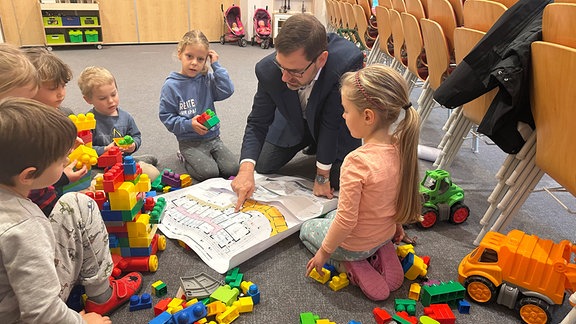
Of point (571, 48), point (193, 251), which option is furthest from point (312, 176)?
point (571, 48)

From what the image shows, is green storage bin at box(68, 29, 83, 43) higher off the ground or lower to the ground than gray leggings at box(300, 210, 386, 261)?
lower

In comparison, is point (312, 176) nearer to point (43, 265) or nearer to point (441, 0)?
point (441, 0)

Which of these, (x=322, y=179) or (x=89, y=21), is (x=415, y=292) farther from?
(x=89, y=21)

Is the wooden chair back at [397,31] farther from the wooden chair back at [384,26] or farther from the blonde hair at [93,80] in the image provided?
the blonde hair at [93,80]

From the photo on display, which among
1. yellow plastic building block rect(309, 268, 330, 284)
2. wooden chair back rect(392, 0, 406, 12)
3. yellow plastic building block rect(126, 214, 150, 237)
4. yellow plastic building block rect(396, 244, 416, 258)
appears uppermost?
wooden chair back rect(392, 0, 406, 12)

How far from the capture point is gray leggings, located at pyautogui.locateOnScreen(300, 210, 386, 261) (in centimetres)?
150

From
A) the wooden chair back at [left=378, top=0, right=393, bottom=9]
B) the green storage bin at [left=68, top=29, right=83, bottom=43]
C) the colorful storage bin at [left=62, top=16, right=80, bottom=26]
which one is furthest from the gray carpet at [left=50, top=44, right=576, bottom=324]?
the colorful storage bin at [left=62, top=16, right=80, bottom=26]

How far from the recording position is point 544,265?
1310 mm

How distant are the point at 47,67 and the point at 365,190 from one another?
1.26 meters

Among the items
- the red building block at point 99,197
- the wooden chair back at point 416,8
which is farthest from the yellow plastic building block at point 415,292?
the wooden chair back at point 416,8

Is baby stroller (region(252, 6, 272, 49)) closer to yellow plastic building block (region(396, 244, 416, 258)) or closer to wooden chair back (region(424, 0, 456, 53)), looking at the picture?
wooden chair back (region(424, 0, 456, 53))

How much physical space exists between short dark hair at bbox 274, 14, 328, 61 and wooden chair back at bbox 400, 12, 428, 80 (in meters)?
1.01

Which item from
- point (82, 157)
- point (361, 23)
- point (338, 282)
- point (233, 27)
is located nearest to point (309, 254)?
point (338, 282)

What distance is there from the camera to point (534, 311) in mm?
1334
